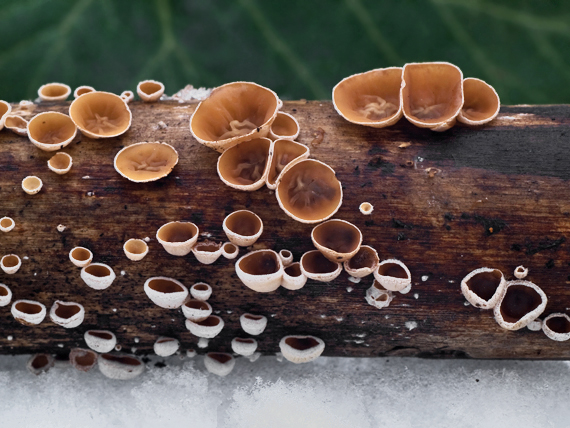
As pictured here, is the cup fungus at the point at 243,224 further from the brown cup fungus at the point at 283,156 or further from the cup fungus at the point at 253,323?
the cup fungus at the point at 253,323

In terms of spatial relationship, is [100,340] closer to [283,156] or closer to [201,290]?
[201,290]

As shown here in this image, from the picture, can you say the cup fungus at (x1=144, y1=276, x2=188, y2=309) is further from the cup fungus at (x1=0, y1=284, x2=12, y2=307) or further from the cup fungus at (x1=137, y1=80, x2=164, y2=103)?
the cup fungus at (x1=137, y1=80, x2=164, y2=103)

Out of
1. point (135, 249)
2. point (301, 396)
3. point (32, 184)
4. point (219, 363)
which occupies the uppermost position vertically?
point (32, 184)

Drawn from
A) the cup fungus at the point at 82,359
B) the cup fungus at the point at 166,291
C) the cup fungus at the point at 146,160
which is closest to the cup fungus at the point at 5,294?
the cup fungus at the point at 82,359

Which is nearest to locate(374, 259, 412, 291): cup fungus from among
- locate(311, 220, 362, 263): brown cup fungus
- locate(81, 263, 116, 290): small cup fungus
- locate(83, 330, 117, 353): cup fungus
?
locate(311, 220, 362, 263): brown cup fungus

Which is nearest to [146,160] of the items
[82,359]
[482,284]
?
[82,359]
